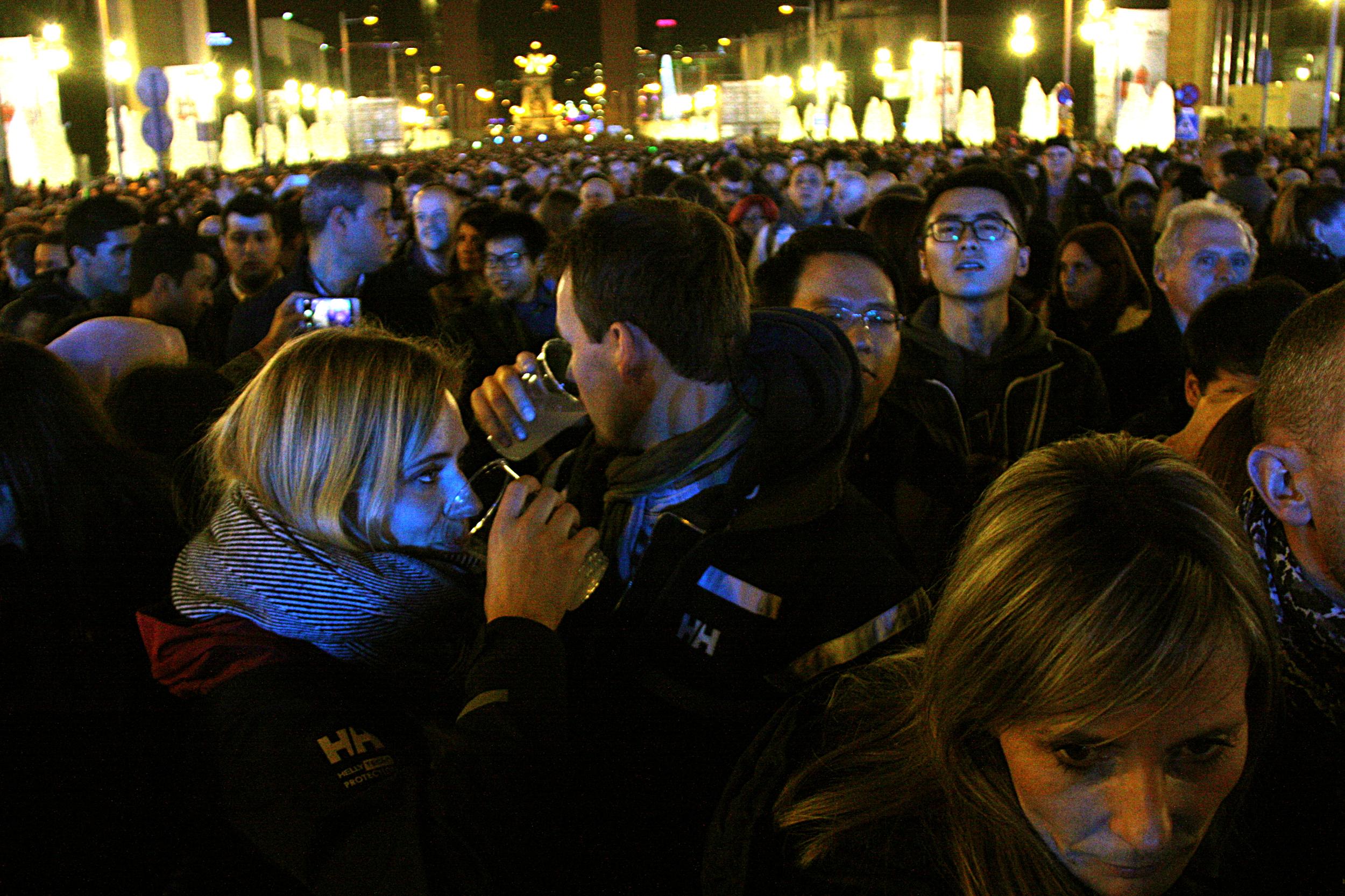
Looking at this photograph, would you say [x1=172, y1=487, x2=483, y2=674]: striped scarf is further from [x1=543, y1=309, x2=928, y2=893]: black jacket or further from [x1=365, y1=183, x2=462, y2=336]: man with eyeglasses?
[x1=365, y1=183, x2=462, y2=336]: man with eyeglasses

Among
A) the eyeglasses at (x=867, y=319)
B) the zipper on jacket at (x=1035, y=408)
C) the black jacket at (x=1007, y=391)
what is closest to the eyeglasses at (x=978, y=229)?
the black jacket at (x=1007, y=391)

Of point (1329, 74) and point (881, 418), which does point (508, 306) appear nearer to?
point (881, 418)

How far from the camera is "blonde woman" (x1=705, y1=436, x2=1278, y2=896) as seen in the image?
118cm

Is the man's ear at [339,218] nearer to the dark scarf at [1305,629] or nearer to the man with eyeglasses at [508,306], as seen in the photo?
the man with eyeglasses at [508,306]

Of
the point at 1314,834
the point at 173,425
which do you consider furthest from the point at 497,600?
the point at 173,425

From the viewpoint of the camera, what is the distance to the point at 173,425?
3223 millimetres

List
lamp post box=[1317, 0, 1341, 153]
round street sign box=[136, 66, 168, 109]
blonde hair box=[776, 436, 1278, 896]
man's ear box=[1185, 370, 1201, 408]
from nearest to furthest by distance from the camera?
blonde hair box=[776, 436, 1278, 896] → man's ear box=[1185, 370, 1201, 408] → round street sign box=[136, 66, 168, 109] → lamp post box=[1317, 0, 1341, 153]

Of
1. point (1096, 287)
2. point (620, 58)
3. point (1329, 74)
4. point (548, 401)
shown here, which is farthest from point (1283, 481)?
point (620, 58)

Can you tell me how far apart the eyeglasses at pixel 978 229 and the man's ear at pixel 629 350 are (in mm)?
2082

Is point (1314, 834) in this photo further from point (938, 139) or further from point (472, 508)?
point (938, 139)

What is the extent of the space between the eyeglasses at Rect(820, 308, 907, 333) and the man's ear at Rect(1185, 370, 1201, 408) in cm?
75

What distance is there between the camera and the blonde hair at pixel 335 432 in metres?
1.87

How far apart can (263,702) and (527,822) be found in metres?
0.41

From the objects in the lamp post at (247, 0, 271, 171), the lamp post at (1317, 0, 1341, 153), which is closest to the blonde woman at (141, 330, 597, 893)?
the lamp post at (1317, 0, 1341, 153)
